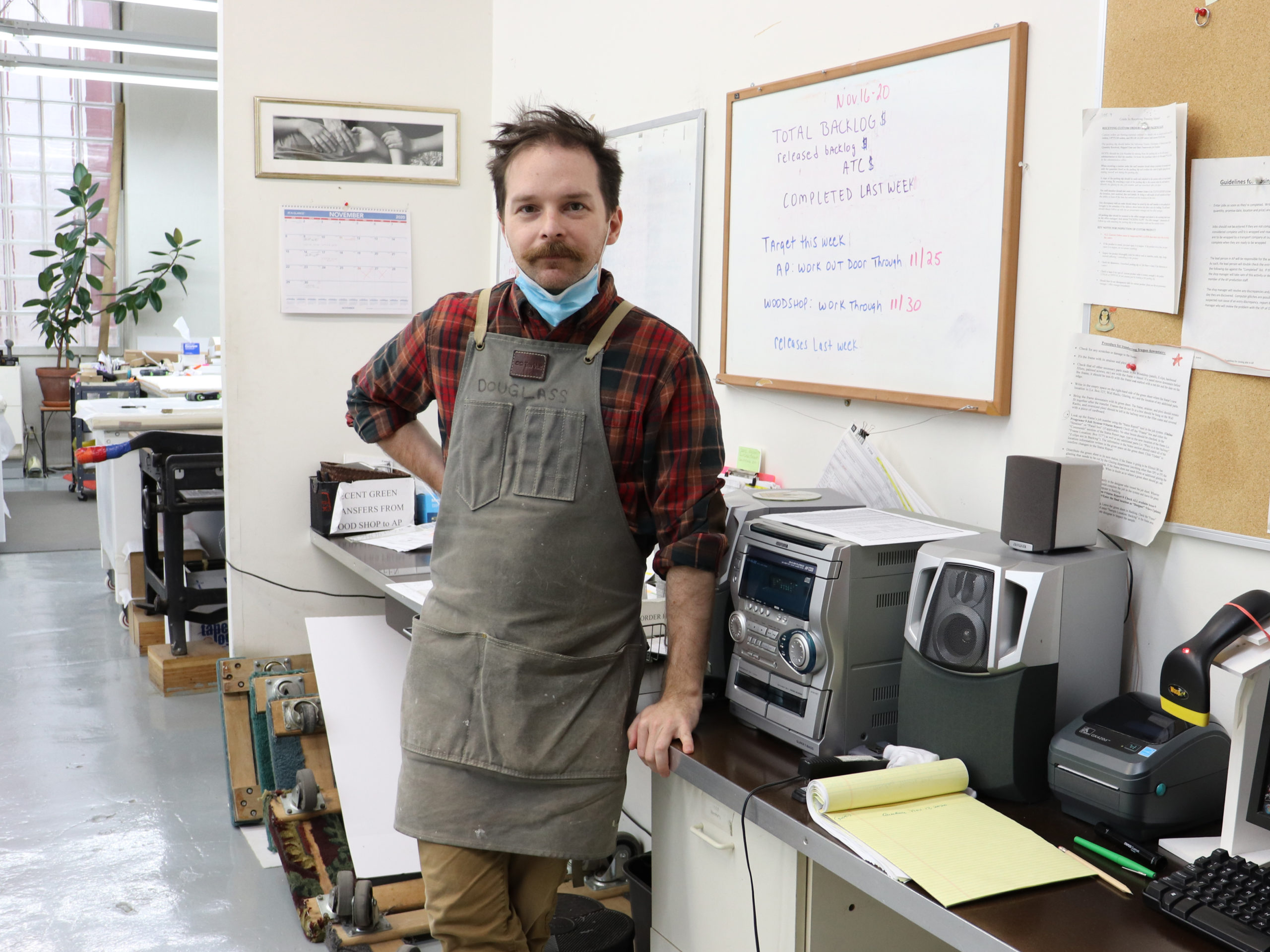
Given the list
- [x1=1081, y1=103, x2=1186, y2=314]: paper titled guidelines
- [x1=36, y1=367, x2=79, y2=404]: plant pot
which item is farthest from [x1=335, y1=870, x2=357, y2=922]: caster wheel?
[x1=36, y1=367, x2=79, y2=404]: plant pot

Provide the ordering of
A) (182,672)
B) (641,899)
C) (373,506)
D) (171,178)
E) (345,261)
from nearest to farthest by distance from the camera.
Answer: (641,899) → (373,506) → (345,261) → (182,672) → (171,178)

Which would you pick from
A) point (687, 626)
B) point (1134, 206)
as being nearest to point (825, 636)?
point (687, 626)

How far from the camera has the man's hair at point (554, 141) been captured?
1504 millimetres

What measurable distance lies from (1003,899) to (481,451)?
2.83 ft

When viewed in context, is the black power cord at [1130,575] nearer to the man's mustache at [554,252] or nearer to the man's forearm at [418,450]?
the man's mustache at [554,252]

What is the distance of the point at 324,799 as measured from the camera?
2.80 meters

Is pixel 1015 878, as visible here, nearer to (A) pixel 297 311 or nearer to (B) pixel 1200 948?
(B) pixel 1200 948

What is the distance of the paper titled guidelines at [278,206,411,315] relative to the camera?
10.7ft

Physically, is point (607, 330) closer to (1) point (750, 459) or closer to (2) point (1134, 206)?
(2) point (1134, 206)

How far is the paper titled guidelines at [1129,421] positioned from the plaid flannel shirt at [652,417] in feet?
1.86

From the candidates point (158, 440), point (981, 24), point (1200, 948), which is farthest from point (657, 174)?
point (158, 440)

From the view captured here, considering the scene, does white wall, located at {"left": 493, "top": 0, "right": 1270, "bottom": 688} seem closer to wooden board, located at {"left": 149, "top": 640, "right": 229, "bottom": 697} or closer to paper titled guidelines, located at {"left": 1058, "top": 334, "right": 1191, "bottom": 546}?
paper titled guidelines, located at {"left": 1058, "top": 334, "right": 1191, "bottom": 546}

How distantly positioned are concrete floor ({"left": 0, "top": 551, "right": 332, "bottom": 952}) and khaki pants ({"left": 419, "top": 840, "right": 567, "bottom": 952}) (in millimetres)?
1006

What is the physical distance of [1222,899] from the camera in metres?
1.09
